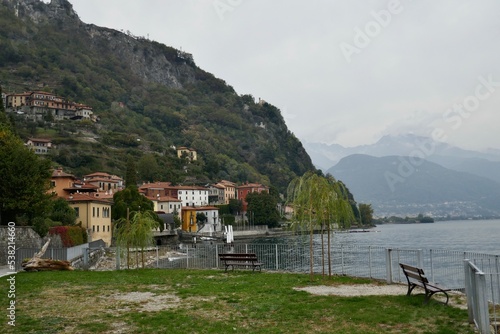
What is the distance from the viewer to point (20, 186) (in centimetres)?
3759

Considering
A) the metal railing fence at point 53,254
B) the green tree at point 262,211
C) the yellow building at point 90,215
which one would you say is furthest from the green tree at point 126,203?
the green tree at point 262,211

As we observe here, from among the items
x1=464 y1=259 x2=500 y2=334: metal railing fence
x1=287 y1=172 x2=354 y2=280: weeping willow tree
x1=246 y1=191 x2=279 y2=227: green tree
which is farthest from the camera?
x1=246 y1=191 x2=279 y2=227: green tree

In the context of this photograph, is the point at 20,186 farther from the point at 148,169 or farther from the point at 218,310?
the point at 148,169

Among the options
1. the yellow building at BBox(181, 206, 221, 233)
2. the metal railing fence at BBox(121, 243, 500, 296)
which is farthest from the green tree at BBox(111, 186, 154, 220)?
the yellow building at BBox(181, 206, 221, 233)

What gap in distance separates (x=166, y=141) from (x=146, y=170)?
59243mm

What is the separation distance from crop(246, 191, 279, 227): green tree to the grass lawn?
346 ft

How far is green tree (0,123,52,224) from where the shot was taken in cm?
3722

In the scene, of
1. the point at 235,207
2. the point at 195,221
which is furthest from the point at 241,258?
the point at 235,207

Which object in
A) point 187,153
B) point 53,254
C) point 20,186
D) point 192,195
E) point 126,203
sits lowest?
point 53,254

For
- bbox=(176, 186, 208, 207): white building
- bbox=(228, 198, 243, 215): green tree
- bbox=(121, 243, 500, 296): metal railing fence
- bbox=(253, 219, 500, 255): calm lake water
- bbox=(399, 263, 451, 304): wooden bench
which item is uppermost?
bbox=(176, 186, 208, 207): white building

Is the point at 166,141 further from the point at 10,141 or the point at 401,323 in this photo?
the point at 401,323

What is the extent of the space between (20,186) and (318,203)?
93.2ft

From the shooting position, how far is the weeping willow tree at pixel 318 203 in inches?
721

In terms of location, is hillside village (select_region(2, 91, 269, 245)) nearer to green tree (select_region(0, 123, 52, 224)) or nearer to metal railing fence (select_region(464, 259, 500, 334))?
green tree (select_region(0, 123, 52, 224))
